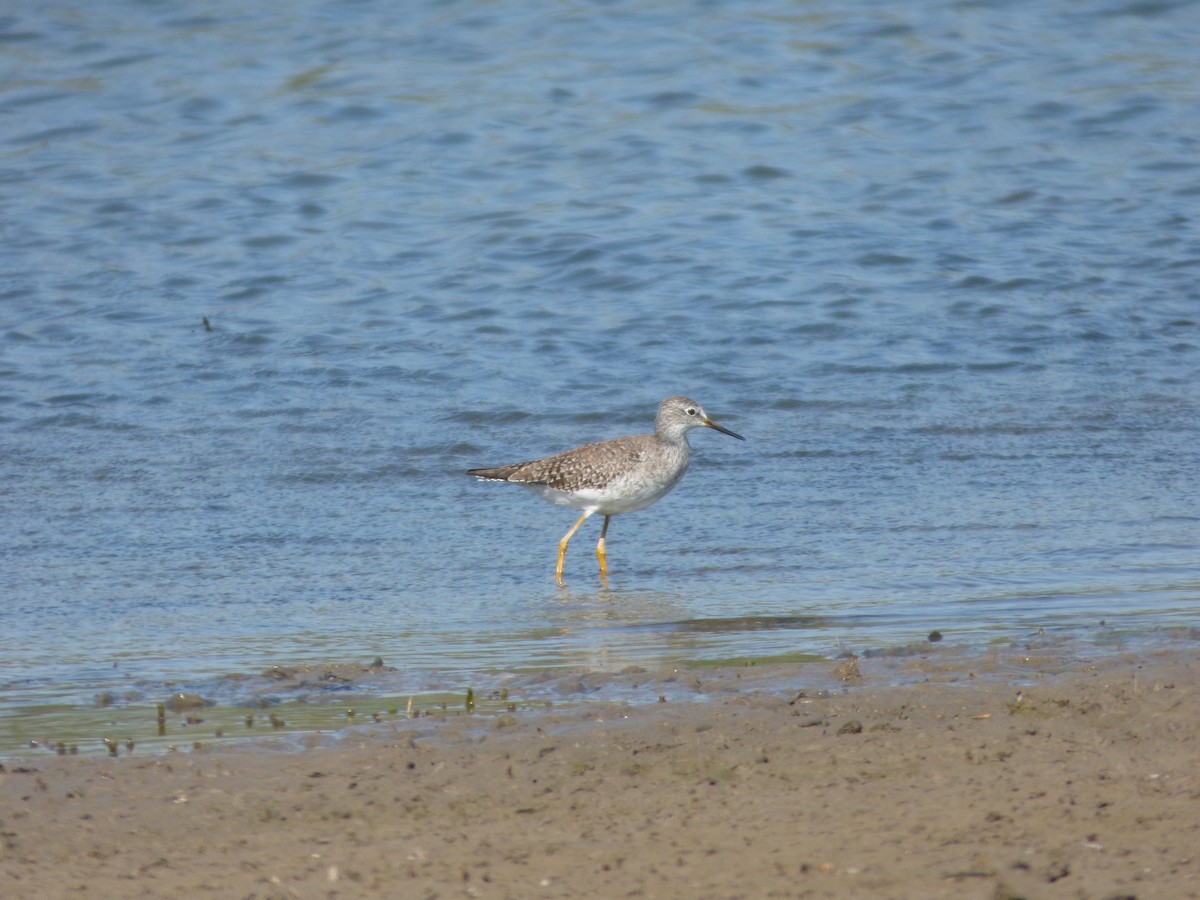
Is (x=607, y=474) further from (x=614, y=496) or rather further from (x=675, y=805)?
(x=675, y=805)

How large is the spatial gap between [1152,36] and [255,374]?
13.9 metres

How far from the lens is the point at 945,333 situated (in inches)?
530

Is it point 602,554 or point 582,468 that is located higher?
point 582,468

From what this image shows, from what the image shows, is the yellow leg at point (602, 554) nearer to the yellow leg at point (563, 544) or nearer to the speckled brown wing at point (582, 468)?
the yellow leg at point (563, 544)

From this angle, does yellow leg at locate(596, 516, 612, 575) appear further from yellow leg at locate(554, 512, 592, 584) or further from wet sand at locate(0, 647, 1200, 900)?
wet sand at locate(0, 647, 1200, 900)

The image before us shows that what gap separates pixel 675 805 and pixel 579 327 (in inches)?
372

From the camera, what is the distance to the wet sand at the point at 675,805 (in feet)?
13.4

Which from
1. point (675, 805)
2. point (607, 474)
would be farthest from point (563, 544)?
point (675, 805)

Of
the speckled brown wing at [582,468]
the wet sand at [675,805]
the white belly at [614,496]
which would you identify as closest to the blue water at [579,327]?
the white belly at [614,496]

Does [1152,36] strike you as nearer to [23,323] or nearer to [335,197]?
[335,197]

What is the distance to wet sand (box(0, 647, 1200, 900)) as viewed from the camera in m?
4.10

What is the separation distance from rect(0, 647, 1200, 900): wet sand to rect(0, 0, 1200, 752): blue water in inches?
36.7

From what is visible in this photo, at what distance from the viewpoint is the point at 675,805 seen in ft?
15.2

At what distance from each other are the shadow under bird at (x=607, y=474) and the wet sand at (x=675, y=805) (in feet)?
12.8
